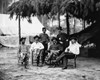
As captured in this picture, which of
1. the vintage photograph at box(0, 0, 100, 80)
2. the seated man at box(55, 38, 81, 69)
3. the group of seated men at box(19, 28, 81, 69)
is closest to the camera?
the vintage photograph at box(0, 0, 100, 80)

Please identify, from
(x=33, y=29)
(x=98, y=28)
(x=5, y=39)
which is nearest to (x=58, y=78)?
(x=98, y=28)

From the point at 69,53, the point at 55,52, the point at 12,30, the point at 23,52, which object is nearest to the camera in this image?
the point at 69,53

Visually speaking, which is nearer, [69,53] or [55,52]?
[69,53]

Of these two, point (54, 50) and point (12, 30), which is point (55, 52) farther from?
point (12, 30)

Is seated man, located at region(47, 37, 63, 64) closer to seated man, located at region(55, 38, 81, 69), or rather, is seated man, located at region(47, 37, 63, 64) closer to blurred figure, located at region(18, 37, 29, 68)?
seated man, located at region(55, 38, 81, 69)

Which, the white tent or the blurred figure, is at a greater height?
the white tent

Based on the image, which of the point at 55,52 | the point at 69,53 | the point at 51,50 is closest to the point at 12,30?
the point at 51,50

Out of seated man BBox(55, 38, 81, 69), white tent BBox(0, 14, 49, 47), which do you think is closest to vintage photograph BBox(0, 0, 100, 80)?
seated man BBox(55, 38, 81, 69)

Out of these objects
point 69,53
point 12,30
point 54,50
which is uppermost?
point 12,30

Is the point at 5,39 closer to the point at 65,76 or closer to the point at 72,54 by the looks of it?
the point at 72,54

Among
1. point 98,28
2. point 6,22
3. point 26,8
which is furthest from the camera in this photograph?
point 6,22

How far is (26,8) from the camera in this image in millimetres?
12078

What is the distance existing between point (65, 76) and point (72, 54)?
1.96 metres

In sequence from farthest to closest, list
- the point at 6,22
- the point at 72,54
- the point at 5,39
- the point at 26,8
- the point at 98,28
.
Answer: the point at 6,22 → the point at 5,39 → the point at 98,28 → the point at 26,8 → the point at 72,54
